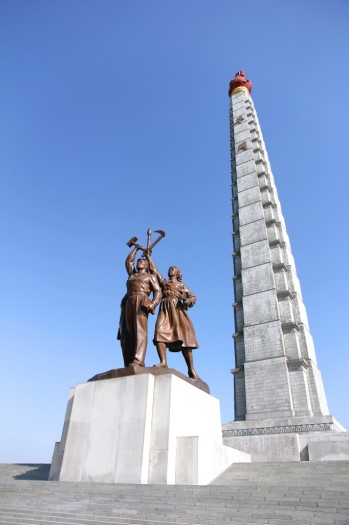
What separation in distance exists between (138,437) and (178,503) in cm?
227

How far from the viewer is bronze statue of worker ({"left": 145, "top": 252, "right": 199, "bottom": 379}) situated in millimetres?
8156

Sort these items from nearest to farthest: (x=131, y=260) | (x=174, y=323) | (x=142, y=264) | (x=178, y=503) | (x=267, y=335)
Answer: (x=178, y=503)
(x=174, y=323)
(x=142, y=264)
(x=131, y=260)
(x=267, y=335)

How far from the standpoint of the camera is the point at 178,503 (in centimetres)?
421

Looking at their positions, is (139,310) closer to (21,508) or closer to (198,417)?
(198,417)

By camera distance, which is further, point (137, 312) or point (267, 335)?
point (267, 335)

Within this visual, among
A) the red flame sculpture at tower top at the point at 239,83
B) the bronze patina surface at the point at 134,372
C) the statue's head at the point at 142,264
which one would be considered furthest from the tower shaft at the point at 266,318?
the red flame sculpture at tower top at the point at 239,83

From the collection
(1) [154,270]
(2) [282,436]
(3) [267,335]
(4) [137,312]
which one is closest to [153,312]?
(4) [137,312]

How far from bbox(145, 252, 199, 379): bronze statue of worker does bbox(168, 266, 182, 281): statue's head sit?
0.52 ft

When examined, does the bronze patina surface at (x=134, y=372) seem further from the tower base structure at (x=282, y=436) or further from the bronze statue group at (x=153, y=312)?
the tower base structure at (x=282, y=436)

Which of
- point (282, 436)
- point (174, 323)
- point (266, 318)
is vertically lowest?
point (282, 436)

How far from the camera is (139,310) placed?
8.05 meters

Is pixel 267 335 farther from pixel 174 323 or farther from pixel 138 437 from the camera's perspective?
pixel 138 437

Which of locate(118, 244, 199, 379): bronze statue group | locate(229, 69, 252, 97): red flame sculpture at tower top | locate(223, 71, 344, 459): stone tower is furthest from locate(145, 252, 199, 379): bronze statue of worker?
locate(229, 69, 252, 97): red flame sculpture at tower top

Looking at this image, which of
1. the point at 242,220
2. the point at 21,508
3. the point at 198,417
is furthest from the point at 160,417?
the point at 242,220
